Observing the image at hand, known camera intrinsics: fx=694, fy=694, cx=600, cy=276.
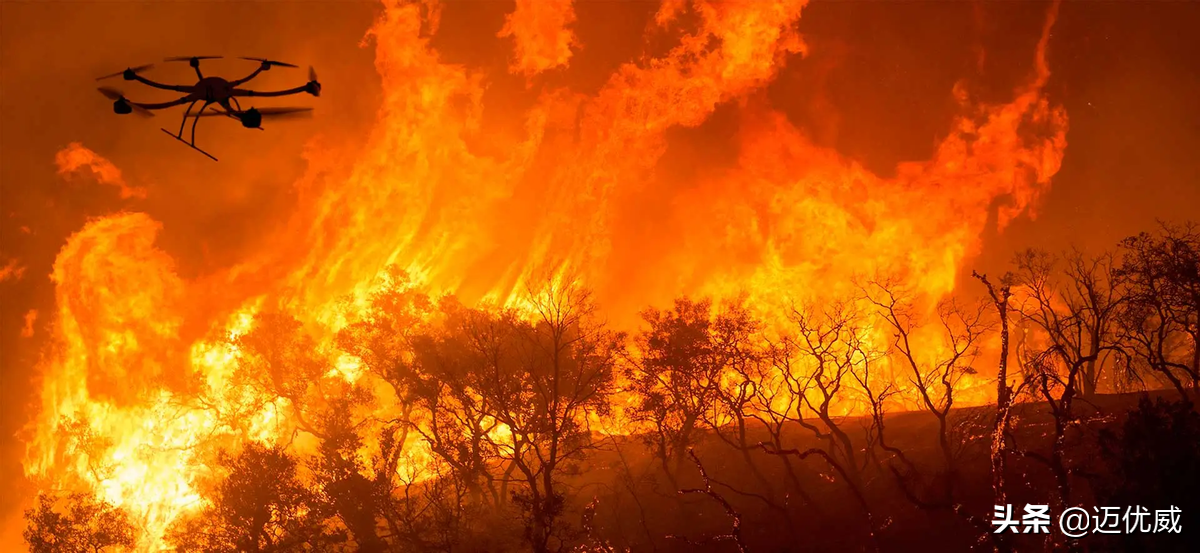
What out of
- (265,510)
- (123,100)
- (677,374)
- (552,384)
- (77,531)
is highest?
(123,100)

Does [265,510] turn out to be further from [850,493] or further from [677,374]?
[850,493]

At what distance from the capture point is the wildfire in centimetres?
6072

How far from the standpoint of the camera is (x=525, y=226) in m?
70.5

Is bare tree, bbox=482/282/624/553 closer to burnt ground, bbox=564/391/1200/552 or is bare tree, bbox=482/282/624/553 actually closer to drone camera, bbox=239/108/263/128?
burnt ground, bbox=564/391/1200/552

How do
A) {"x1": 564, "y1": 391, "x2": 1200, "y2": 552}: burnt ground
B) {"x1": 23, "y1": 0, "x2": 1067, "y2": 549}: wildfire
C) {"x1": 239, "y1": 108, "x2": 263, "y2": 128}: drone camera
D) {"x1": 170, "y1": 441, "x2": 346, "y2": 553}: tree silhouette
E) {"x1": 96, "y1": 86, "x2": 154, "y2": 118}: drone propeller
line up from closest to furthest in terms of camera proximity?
{"x1": 239, "y1": 108, "x2": 263, "y2": 128}: drone camera → {"x1": 96, "y1": 86, "x2": 154, "y2": 118}: drone propeller → {"x1": 564, "y1": 391, "x2": 1200, "y2": 552}: burnt ground → {"x1": 170, "y1": 441, "x2": 346, "y2": 553}: tree silhouette → {"x1": 23, "y1": 0, "x2": 1067, "y2": 549}: wildfire

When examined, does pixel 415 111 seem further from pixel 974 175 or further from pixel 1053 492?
pixel 1053 492

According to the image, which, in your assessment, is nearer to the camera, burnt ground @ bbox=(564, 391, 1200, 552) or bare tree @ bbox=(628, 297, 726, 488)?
burnt ground @ bbox=(564, 391, 1200, 552)

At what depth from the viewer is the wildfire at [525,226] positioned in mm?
60719

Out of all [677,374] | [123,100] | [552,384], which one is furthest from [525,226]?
[123,100]

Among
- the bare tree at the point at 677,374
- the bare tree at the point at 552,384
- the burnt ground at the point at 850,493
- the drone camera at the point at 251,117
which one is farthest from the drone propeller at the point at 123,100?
Result: the bare tree at the point at 677,374

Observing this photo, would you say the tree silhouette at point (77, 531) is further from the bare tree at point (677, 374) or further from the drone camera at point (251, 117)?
the drone camera at point (251, 117)

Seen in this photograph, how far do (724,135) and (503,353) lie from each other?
36.0 meters

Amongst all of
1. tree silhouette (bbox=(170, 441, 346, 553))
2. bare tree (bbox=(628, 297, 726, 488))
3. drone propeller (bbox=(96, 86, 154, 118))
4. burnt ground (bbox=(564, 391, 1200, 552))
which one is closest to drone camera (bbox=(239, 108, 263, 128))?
drone propeller (bbox=(96, 86, 154, 118))

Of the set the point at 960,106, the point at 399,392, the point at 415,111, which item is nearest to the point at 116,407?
the point at 399,392
